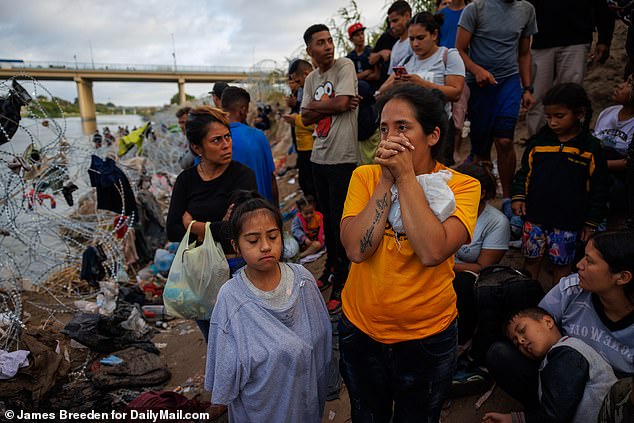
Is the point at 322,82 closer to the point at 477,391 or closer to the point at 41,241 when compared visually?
the point at 477,391

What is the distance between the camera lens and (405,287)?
143cm

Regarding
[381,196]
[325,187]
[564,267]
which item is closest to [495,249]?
[564,267]

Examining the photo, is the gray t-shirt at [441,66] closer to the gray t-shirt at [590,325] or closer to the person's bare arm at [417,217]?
the gray t-shirt at [590,325]

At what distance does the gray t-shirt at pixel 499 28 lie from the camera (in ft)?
11.7

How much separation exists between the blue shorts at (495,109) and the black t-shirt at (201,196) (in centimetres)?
245

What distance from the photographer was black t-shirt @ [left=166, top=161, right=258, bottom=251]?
8.17ft

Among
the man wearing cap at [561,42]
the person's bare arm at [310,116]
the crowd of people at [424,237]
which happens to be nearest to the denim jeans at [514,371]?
the crowd of people at [424,237]

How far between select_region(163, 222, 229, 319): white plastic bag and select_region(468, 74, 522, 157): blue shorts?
281 cm

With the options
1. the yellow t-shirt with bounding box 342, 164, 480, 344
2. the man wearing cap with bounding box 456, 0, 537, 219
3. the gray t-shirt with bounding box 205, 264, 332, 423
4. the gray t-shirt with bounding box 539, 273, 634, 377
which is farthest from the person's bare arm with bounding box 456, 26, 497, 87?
the gray t-shirt with bounding box 205, 264, 332, 423

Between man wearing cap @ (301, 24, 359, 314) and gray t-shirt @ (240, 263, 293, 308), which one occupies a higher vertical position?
man wearing cap @ (301, 24, 359, 314)

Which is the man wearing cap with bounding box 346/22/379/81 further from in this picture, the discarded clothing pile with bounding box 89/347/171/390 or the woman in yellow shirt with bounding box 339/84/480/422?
the discarded clothing pile with bounding box 89/347/171/390

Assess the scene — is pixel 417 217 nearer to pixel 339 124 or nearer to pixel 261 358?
pixel 261 358

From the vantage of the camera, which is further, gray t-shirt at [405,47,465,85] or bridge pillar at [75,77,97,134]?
bridge pillar at [75,77,97,134]

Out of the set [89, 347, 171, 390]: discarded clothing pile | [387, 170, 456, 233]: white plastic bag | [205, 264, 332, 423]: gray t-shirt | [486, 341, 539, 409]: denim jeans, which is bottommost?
[89, 347, 171, 390]: discarded clothing pile
